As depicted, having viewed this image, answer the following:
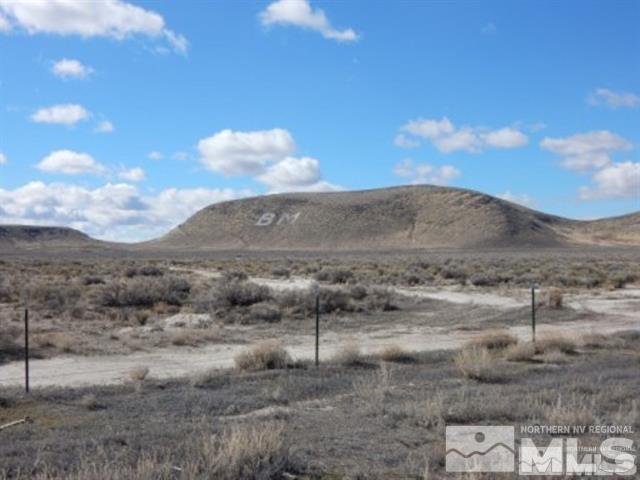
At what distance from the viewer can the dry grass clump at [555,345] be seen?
17.5m

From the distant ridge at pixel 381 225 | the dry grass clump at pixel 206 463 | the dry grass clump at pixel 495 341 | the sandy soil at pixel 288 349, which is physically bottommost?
the sandy soil at pixel 288 349

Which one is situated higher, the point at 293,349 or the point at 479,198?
the point at 479,198

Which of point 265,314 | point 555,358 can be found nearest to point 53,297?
point 265,314

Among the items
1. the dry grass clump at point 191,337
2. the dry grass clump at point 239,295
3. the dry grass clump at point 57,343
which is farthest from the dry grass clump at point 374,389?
the dry grass clump at point 239,295

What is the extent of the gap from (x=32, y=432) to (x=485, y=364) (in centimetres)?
780

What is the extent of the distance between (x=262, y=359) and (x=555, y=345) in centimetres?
693

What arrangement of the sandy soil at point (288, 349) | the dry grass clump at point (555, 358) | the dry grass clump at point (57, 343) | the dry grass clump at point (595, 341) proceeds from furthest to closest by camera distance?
1. the dry grass clump at point (57, 343)
2. the dry grass clump at point (595, 341)
3. the dry grass clump at point (555, 358)
4. the sandy soil at point (288, 349)

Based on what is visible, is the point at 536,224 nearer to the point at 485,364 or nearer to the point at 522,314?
the point at 522,314

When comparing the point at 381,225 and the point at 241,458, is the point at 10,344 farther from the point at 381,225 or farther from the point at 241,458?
the point at 381,225

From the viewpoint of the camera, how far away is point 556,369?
14766 mm

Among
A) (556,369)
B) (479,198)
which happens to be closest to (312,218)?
(479,198)

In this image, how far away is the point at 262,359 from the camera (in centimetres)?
1534

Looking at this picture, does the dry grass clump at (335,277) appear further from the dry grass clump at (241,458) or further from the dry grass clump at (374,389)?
the dry grass clump at (241,458)

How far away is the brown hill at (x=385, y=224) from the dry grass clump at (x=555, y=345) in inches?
5391
